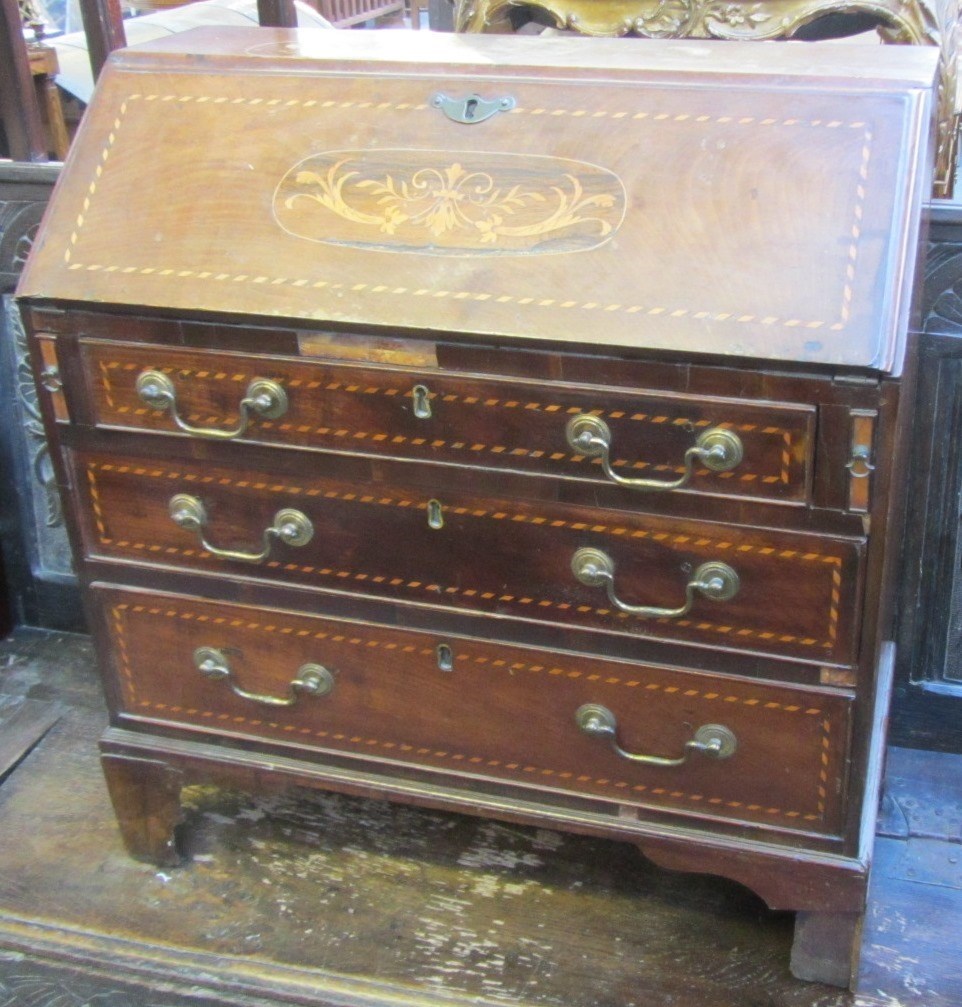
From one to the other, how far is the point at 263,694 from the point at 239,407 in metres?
0.44

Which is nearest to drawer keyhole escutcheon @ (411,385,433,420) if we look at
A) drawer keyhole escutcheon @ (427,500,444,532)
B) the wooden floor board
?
drawer keyhole escutcheon @ (427,500,444,532)

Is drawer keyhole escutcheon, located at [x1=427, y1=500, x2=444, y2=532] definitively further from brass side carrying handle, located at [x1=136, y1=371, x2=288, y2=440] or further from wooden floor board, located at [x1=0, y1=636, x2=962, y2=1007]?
wooden floor board, located at [x1=0, y1=636, x2=962, y2=1007]

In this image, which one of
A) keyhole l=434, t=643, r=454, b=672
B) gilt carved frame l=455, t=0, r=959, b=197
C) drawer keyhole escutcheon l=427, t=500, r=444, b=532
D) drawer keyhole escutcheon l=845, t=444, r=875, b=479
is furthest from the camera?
gilt carved frame l=455, t=0, r=959, b=197

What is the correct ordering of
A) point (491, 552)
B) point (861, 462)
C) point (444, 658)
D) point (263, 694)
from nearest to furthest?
point (861, 462) → point (491, 552) → point (444, 658) → point (263, 694)

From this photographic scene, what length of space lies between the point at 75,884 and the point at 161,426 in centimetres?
79

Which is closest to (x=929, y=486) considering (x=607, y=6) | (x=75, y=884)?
(x=607, y=6)

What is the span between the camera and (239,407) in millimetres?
1497

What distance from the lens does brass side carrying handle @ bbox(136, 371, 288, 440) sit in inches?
57.9

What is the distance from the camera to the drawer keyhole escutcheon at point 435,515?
1.49m

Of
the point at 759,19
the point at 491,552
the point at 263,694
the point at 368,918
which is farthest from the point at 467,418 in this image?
the point at 759,19

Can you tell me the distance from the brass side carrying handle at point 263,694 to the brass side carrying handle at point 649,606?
0.41 meters

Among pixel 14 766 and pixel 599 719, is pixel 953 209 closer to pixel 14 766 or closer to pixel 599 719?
pixel 599 719

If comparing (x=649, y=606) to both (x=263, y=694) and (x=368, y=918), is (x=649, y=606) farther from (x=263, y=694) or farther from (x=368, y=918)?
(x=368, y=918)

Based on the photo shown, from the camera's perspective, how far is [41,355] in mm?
1550
